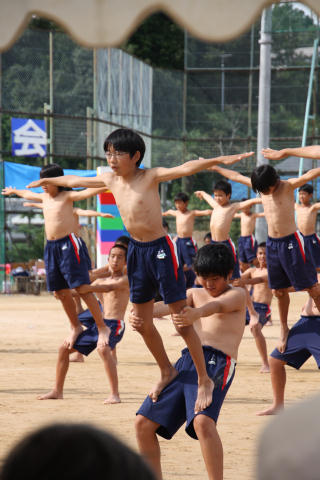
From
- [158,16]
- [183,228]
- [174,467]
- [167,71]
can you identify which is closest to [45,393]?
[174,467]

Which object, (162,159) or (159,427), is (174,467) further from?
(162,159)

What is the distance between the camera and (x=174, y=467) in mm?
4754

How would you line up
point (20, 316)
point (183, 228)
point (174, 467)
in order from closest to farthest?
point (174, 467)
point (20, 316)
point (183, 228)

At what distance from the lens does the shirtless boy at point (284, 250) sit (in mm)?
7199

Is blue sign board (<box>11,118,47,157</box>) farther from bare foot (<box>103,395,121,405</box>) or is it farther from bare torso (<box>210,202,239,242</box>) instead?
bare foot (<box>103,395,121,405</box>)

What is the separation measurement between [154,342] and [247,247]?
42.4 ft

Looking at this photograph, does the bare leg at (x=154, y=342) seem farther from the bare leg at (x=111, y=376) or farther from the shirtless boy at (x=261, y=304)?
the shirtless boy at (x=261, y=304)

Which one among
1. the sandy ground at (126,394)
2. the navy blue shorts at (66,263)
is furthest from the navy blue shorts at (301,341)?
the navy blue shorts at (66,263)

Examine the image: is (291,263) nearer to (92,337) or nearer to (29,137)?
(92,337)

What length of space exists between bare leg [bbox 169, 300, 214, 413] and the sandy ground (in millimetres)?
532

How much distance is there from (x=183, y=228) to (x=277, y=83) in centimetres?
1072

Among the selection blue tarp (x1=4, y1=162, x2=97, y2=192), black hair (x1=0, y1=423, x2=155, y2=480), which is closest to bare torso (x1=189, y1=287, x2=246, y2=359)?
black hair (x1=0, y1=423, x2=155, y2=480)

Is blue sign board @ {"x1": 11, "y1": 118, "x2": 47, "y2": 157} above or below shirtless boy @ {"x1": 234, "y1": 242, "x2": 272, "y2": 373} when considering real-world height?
above

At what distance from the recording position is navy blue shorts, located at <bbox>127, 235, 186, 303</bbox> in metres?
5.19
